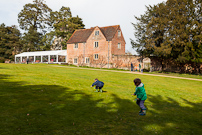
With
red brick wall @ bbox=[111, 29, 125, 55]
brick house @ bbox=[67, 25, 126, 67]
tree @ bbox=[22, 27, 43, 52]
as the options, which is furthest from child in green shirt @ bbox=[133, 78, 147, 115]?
tree @ bbox=[22, 27, 43, 52]

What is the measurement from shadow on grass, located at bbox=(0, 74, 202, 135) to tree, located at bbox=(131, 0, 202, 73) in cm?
2439

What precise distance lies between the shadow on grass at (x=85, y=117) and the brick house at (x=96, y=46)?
33.8 meters

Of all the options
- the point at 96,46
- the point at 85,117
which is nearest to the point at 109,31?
the point at 96,46

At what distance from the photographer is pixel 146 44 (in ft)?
112

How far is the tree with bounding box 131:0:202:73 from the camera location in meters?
29.8

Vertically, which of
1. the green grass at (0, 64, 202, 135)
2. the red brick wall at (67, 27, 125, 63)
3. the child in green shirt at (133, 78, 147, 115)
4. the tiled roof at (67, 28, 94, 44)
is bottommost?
the green grass at (0, 64, 202, 135)

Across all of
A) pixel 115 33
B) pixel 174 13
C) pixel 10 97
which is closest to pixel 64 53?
pixel 115 33

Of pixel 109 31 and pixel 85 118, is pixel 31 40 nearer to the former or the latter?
pixel 109 31

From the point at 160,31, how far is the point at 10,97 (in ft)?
103

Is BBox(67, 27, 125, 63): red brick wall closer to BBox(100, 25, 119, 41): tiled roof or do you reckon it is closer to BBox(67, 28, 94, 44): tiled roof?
BBox(100, 25, 119, 41): tiled roof

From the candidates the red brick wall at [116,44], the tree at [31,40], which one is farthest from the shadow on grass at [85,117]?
the tree at [31,40]

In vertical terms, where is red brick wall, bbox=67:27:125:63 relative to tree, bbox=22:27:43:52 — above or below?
below

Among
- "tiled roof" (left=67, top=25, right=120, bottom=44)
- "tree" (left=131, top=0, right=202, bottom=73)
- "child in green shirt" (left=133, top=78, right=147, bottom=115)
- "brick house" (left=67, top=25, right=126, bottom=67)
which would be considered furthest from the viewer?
"tiled roof" (left=67, top=25, right=120, bottom=44)

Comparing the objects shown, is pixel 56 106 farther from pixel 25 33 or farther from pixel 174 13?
pixel 25 33
